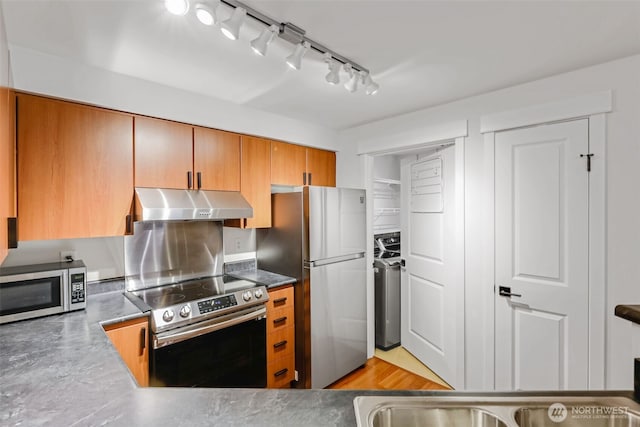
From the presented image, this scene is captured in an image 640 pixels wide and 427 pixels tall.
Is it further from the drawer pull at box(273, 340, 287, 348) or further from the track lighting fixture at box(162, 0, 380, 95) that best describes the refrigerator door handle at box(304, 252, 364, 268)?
the track lighting fixture at box(162, 0, 380, 95)

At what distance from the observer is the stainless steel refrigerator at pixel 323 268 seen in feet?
8.27

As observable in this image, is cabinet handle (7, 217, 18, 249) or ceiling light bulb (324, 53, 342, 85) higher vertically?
ceiling light bulb (324, 53, 342, 85)

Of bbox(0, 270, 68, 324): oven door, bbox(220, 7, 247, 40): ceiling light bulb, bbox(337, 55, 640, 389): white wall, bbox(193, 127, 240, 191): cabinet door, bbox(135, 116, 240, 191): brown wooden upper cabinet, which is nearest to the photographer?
bbox(220, 7, 247, 40): ceiling light bulb

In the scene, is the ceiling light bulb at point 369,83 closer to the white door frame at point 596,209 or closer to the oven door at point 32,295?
the white door frame at point 596,209

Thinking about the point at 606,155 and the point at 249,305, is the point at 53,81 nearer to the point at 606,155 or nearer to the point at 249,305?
the point at 249,305

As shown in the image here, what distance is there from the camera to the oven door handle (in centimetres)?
182

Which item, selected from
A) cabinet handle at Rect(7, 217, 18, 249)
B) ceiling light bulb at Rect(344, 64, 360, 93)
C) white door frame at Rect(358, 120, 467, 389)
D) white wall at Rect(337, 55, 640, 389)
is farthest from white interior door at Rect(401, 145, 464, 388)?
cabinet handle at Rect(7, 217, 18, 249)

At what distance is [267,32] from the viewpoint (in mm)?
1353

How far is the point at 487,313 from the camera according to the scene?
2.28 m

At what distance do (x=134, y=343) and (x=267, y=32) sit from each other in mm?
1790

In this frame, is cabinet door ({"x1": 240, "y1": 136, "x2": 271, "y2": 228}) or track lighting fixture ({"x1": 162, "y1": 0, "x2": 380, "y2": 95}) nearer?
track lighting fixture ({"x1": 162, "y1": 0, "x2": 380, "y2": 95})

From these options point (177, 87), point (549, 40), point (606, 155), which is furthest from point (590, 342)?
point (177, 87)

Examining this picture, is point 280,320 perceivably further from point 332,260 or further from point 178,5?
point 178,5

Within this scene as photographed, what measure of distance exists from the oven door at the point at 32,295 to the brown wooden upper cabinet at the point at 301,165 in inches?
64.0
